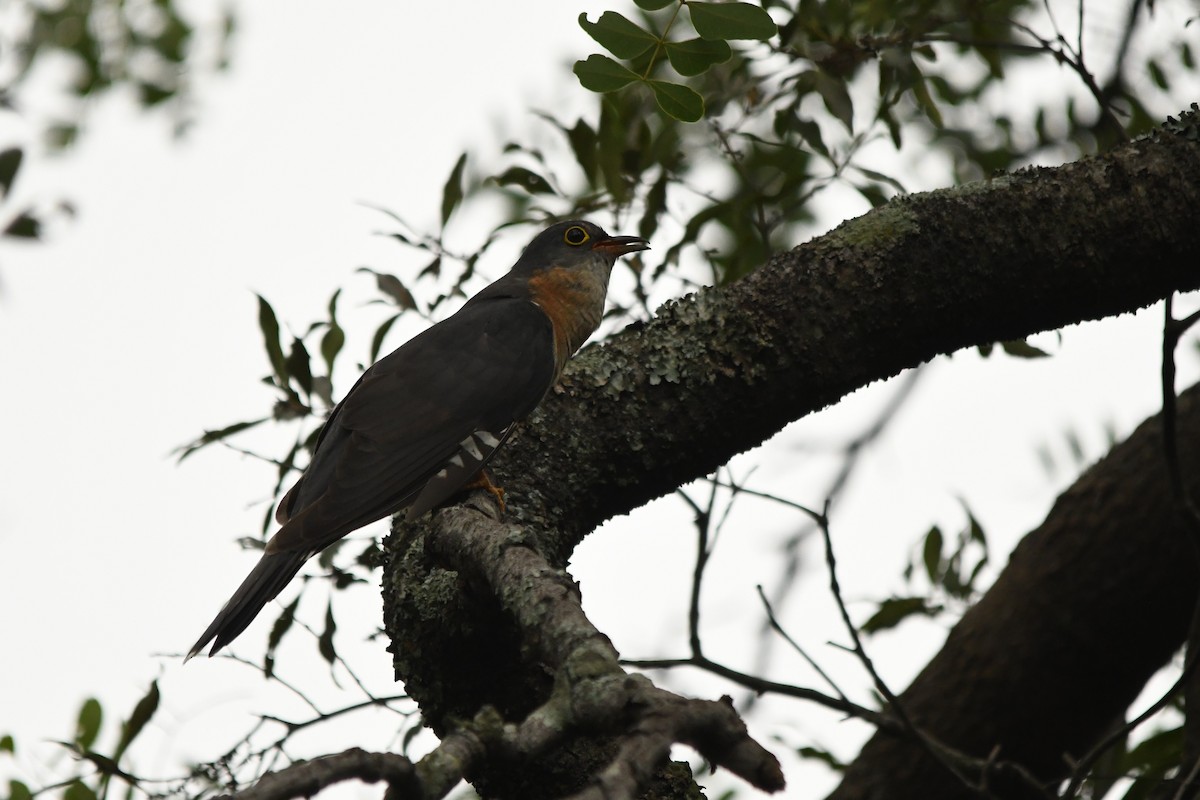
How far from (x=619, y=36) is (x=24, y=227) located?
1297 millimetres

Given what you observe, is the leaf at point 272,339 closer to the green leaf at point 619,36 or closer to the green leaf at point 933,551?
the green leaf at point 619,36

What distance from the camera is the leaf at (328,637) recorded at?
12.4 feet

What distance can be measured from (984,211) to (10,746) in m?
3.30

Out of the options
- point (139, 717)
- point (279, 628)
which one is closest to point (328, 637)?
point (279, 628)

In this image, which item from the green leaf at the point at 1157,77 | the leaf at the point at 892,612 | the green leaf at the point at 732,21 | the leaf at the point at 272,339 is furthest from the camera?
the green leaf at the point at 1157,77

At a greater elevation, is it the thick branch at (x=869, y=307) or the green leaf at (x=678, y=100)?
the green leaf at (x=678, y=100)

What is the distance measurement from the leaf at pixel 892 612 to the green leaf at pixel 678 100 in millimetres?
2367

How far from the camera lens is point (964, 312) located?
2.91m

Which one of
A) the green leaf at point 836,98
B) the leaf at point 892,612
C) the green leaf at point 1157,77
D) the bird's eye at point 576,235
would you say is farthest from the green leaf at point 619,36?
the green leaf at point 1157,77

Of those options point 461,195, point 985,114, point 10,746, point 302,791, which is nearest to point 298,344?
point 461,195

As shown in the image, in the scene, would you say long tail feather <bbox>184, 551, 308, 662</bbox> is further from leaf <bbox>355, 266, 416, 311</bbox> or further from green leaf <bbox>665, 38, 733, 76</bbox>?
green leaf <bbox>665, 38, 733, 76</bbox>

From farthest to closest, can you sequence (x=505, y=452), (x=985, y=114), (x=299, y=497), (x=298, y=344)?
1. (x=985, y=114)
2. (x=299, y=497)
3. (x=298, y=344)
4. (x=505, y=452)

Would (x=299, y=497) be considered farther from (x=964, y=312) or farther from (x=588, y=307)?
(x=964, y=312)

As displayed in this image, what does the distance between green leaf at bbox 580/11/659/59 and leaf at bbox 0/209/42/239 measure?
119cm
